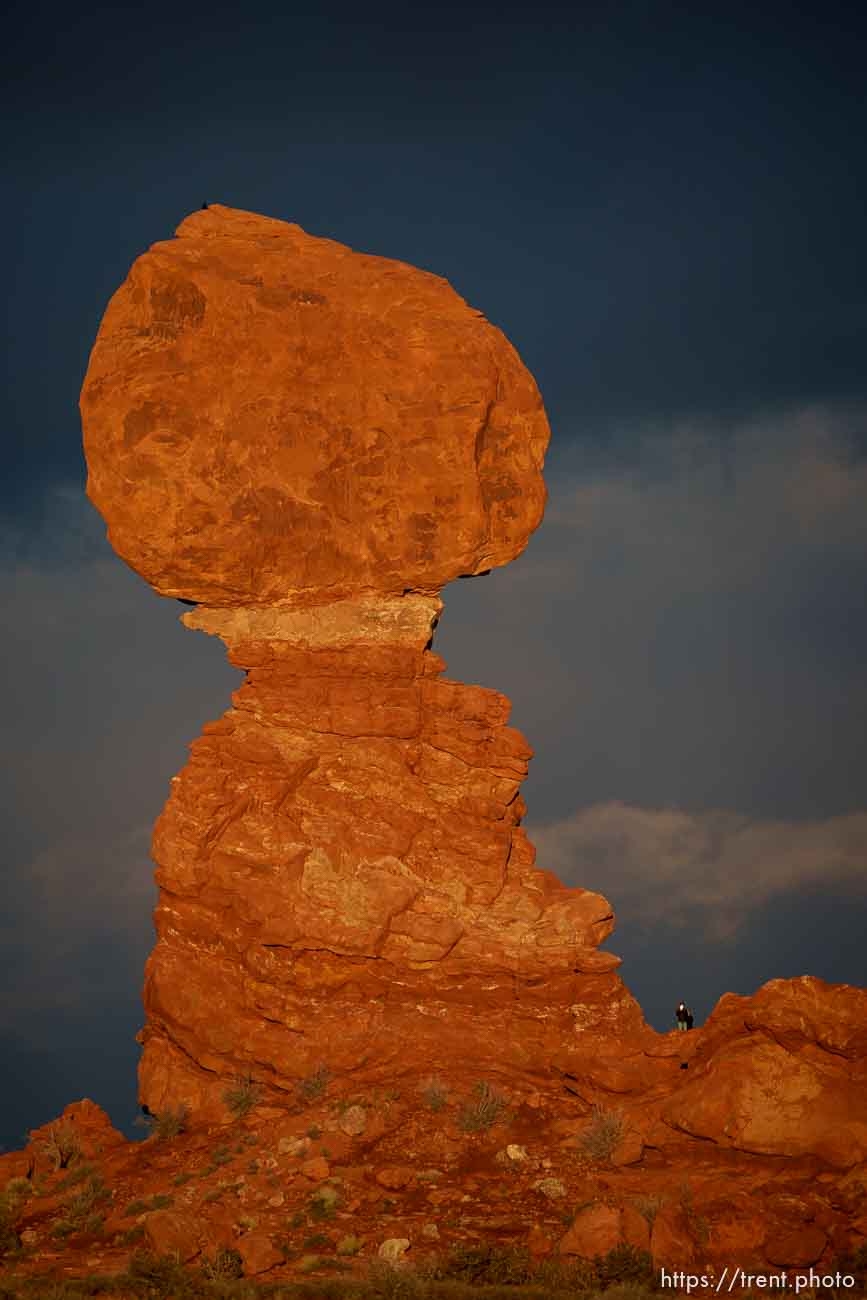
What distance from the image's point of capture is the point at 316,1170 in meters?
25.5

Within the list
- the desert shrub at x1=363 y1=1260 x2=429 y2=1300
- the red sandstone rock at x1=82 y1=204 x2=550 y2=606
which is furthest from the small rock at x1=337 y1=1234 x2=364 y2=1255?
the red sandstone rock at x1=82 y1=204 x2=550 y2=606

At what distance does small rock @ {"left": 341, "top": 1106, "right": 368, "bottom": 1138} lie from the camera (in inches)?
1043

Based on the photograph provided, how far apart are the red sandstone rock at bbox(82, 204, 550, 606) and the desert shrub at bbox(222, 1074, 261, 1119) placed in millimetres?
8907

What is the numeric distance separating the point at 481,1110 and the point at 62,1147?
7.61 metres

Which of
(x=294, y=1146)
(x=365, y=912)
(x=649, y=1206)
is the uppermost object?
(x=365, y=912)

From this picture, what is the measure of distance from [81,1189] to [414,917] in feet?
23.3

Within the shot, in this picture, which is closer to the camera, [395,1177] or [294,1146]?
[395,1177]

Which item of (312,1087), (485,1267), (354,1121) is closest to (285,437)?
(312,1087)

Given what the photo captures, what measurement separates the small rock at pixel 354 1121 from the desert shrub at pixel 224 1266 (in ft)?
11.5

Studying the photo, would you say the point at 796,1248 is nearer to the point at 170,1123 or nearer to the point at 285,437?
the point at 170,1123

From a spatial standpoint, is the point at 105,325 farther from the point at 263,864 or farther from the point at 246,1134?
the point at 246,1134

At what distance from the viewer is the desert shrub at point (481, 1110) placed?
2656 cm

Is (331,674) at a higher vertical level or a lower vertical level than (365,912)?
higher

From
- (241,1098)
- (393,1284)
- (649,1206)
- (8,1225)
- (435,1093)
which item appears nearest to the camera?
(393,1284)
